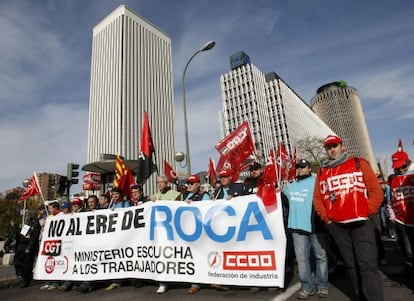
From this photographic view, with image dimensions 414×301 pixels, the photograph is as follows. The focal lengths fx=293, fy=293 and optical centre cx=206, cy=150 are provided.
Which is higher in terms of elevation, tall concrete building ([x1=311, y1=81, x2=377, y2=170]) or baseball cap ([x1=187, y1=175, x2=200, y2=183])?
tall concrete building ([x1=311, y1=81, x2=377, y2=170])

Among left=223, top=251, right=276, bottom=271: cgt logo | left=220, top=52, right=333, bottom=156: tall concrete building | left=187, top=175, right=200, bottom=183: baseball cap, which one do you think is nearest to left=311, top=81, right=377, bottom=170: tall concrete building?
left=220, top=52, right=333, bottom=156: tall concrete building

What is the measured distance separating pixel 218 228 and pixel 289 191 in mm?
1296

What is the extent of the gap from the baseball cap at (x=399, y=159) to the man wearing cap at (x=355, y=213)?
5.84 ft

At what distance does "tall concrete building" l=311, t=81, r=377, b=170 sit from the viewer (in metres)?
163

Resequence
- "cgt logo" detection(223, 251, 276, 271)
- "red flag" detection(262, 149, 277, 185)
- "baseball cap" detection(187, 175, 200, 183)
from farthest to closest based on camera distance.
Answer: "baseball cap" detection(187, 175, 200, 183)
"red flag" detection(262, 149, 277, 185)
"cgt logo" detection(223, 251, 276, 271)

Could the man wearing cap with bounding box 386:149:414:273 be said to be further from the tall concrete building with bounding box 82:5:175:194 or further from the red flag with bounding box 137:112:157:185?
the tall concrete building with bounding box 82:5:175:194

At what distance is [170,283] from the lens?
529 cm

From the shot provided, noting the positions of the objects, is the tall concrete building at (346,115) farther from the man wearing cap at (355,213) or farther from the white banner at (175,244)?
the man wearing cap at (355,213)

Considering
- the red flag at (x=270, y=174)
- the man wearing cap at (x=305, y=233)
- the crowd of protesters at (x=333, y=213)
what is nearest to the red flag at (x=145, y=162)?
the crowd of protesters at (x=333, y=213)

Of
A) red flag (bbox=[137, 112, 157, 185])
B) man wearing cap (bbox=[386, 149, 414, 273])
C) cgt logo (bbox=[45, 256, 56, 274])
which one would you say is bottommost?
cgt logo (bbox=[45, 256, 56, 274])

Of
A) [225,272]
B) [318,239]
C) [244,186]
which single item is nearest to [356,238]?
[318,239]

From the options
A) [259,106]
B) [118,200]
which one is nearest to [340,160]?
[118,200]

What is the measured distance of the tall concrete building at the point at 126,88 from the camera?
8400cm

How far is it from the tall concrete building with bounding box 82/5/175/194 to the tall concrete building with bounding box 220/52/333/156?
826 inches
